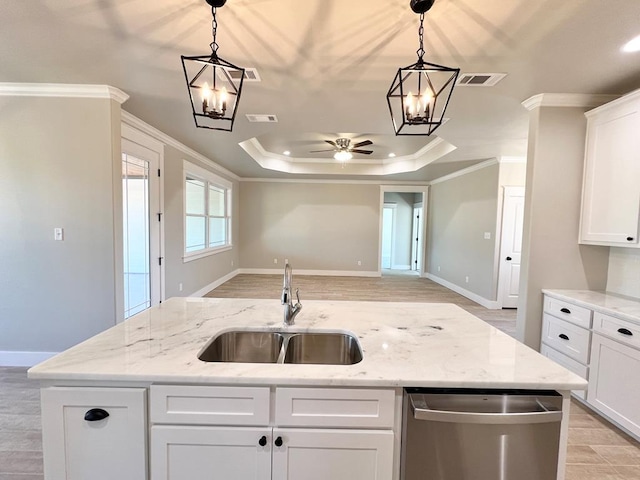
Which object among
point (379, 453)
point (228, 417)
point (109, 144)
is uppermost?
point (109, 144)

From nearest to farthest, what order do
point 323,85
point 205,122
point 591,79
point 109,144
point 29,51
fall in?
point 29,51, point 591,79, point 323,85, point 109,144, point 205,122

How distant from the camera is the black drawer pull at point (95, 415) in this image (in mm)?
1065

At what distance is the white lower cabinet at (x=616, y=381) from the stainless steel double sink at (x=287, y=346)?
6.46 ft

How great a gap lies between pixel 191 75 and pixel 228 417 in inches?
98.7

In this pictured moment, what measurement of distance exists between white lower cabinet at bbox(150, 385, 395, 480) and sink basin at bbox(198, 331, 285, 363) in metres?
0.47

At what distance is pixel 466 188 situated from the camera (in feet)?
19.7

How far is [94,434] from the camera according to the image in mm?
1088

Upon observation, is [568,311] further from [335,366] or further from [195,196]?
[195,196]

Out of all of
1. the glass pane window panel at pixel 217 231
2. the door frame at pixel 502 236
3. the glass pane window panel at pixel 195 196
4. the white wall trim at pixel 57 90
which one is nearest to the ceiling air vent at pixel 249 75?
the white wall trim at pixel 57 90

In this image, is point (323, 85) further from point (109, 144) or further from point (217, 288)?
point (217, 288)

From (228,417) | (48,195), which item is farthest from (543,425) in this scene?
(48,195)

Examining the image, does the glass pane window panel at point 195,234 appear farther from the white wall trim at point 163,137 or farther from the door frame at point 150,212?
the white wall trim at point 163,137

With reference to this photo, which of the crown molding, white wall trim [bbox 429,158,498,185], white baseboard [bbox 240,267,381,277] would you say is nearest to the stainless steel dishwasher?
the crown molding

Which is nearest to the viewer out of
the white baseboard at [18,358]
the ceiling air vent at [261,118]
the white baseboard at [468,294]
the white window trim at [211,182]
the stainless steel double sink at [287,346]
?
the stainless steel double sink at [287,346]
